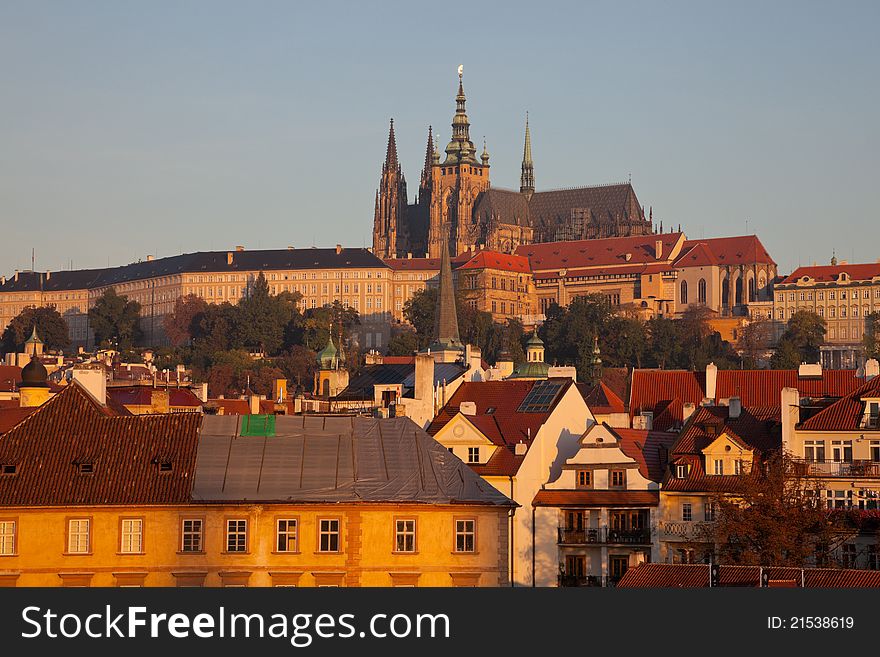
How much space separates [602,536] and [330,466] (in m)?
16.0

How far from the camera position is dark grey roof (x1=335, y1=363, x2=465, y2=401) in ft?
385

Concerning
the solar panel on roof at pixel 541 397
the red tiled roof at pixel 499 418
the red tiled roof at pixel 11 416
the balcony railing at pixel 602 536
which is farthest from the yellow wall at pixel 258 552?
the solar panel on roof at pixel 541 397

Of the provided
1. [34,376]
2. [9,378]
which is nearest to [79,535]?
[34,376]

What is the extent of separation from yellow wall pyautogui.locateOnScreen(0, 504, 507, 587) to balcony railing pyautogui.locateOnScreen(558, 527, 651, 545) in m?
14.6

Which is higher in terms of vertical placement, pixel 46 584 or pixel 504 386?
pixel 504 386

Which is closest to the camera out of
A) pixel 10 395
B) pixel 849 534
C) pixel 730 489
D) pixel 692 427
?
pixel 849 534

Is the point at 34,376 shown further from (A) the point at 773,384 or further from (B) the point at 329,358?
(B) the point at 329,358

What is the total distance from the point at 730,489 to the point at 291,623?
34249 millimetres

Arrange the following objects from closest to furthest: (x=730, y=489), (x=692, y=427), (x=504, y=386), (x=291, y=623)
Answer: (x=291, y=623), (x=730, y=489), (x=692, y=427), (x=504, y=386)

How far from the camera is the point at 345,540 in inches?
2138

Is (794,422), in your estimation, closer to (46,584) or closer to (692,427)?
(692,427)

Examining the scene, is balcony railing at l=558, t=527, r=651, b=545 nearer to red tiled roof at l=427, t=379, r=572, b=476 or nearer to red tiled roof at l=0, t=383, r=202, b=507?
red tiled roof at l=427, t=379, r=572, b=476

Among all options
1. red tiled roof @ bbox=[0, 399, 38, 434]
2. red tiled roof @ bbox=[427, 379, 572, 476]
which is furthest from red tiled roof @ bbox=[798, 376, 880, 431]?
red tiled roof @ bbox=[0, 399, 38, 434]

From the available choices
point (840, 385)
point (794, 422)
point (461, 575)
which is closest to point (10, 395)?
point (840, 385)
